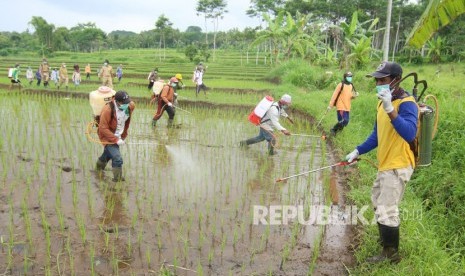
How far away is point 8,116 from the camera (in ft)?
30.3

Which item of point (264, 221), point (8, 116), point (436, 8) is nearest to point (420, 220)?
point (264, 221)

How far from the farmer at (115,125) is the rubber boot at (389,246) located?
11.3 feet

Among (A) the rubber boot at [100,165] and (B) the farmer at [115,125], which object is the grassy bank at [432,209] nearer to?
(B) the farmer at [115,125]

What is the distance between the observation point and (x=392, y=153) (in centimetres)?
317

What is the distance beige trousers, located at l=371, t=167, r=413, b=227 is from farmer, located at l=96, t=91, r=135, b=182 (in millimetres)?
3345

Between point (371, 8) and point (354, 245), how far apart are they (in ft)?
131

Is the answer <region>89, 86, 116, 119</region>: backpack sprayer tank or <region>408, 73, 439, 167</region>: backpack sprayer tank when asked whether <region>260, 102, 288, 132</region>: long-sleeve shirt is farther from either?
<region>408, 73, 439, 167</region>: backpack sprayer tank

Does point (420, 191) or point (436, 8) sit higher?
point (436, 8)

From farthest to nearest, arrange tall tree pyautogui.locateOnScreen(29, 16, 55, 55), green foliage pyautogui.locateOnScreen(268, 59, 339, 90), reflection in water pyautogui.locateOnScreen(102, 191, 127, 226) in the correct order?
tall tree pyautogui.locateOnScreen(29, 16, 55, 55)
green foliage pyautogui.locateOnScreen(268, 59, 339, 90)
reflection in water pyautogui.locateOnScreen(102, 191, 127, 226)

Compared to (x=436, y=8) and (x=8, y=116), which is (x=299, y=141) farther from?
(x=8, y=116)

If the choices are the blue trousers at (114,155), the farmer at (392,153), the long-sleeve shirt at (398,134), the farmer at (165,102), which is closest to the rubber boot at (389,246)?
the farmer at (392,153)

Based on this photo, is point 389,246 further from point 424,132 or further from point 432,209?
point 432,209

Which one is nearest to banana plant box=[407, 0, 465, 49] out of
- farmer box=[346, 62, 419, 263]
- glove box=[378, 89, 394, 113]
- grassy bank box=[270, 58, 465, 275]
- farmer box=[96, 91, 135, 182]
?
grassy bank box=[270, 58, 465, 275]

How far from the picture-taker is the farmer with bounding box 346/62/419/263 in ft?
9.77
